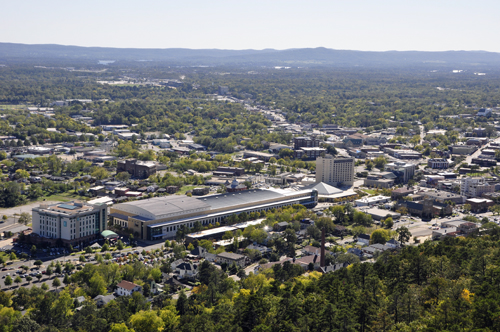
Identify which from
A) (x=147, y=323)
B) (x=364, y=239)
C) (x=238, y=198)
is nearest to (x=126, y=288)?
(x=147, y=323)

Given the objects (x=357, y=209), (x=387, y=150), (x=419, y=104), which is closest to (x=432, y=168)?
(x=387, y=150)

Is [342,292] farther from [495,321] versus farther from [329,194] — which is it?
[329,194]

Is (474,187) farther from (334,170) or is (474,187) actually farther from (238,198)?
(238,198)

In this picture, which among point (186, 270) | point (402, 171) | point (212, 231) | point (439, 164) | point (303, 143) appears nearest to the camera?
point (186, 270)

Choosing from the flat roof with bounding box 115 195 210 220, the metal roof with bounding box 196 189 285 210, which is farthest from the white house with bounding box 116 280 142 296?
the metal roof with bounding box 196 189 285 210

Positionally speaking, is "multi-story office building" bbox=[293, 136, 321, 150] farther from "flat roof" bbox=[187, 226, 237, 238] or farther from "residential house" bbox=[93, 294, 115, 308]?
"residential house" bbox=[93, 294, 115, 308]
